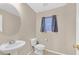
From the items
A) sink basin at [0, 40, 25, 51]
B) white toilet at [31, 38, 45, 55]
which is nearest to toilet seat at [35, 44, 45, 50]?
white toilet at [31, 38, 45, 55]

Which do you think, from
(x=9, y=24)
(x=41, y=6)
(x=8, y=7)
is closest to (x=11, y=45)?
(x=9, y=24)

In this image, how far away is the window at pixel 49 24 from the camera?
1438 mm

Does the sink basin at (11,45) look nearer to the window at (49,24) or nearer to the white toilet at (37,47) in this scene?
the white toilet at (37,47)

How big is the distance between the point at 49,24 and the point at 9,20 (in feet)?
1.37

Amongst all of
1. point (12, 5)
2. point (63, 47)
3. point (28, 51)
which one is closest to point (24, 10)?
point (12, 5)

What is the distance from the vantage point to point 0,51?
55.8 inches

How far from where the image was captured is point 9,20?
1.45 m

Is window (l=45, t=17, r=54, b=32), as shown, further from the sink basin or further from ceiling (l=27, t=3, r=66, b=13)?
the sink basin

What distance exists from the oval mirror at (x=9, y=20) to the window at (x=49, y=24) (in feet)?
0.83

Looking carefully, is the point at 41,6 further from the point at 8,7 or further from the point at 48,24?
the point at 8,7

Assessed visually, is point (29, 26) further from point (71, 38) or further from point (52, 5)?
point (71, 38)

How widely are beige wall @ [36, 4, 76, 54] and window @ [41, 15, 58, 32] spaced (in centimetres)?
3

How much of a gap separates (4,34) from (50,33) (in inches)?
18.7
